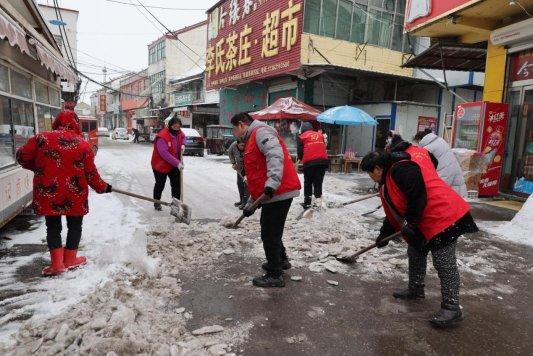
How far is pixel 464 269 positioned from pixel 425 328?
5.57 ft

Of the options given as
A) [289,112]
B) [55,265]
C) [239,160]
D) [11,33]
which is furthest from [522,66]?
[55,265]

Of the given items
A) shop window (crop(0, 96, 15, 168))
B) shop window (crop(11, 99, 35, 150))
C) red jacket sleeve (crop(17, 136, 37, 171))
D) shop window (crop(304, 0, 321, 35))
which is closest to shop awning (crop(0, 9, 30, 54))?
shop window (crop(0, 96, 15, 168))

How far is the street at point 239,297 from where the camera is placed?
2629 mm

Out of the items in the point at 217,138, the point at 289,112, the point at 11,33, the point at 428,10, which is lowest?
the point at 217,138

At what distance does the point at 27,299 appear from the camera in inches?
127

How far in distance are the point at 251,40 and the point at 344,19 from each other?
4504 mm

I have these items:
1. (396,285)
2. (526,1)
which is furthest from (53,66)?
(526,1)

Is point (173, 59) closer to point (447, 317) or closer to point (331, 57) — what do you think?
point (331, 57)

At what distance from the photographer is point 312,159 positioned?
6.80 metres

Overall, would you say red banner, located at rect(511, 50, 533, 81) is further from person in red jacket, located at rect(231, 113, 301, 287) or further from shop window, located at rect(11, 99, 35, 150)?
shop window, located at rect(11, 99, 35, 150)

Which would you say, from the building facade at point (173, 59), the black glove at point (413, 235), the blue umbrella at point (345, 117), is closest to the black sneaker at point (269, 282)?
the black glove at point (413, 235)

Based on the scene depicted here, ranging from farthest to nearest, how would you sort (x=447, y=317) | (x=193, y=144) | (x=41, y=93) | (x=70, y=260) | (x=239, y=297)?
(x=193, y=144) → (x=41, y=93) → (x=70, y=260) → (x=239, y=297) → (x=447, y=317)

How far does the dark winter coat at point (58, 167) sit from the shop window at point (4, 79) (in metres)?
1.89

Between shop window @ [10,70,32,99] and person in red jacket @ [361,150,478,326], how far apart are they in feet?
17.2
